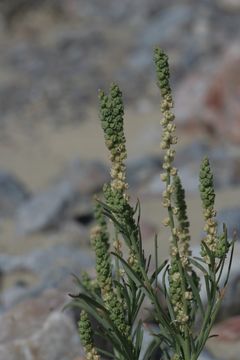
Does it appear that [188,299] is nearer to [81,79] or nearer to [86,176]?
[86,176]

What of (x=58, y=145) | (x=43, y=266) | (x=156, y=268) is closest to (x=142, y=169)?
(x=58, y=145)

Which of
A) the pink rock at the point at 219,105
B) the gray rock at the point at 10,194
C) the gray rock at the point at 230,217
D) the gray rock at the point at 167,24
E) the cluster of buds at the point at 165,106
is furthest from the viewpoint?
the gray rock at the point at 167,24

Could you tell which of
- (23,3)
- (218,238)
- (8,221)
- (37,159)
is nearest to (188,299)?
(218,238)

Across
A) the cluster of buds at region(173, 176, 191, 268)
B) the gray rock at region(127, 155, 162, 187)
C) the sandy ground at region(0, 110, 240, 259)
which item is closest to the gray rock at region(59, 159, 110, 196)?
the gray rock at region(127, 155, 162, 187)

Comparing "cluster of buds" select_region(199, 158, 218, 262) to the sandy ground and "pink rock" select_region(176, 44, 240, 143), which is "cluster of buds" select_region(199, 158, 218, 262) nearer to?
the sandy ground

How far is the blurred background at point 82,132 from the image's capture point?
430 cm

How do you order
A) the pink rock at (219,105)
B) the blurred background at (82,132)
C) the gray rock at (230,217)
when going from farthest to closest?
the pink rock at (219,105), the gray rock at (230,217), the blurred background at (82,132)

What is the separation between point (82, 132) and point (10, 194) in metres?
1.90

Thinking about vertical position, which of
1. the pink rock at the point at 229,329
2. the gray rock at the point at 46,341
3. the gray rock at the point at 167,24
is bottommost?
the gray rock at the point at 46,341

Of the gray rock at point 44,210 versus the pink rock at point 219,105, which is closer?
the gray rock at point 44,210

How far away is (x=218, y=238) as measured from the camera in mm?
2689

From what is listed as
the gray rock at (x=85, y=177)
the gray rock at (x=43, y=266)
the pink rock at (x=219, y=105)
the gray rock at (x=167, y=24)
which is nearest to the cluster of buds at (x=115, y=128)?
the gray rock at (x=43, y=266)

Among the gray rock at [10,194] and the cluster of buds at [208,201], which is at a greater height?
the gray rock at [10,194]

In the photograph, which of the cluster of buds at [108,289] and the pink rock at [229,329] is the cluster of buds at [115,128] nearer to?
the cluster of buds at [108,289]
